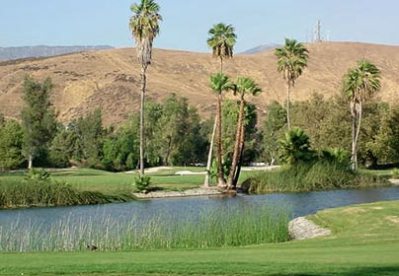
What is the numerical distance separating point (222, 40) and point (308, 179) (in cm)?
1663

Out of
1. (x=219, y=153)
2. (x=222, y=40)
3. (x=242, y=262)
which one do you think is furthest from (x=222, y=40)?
(x=242, y=262)

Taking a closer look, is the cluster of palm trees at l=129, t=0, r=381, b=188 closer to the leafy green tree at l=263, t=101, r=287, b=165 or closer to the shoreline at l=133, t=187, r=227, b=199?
the shoreline at l=133, t=187, r=227, b=199

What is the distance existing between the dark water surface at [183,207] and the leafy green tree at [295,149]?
6.67 m

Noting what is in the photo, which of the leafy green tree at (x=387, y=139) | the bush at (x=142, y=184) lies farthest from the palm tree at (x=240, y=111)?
the leafy green tree at (x=387, y=139)

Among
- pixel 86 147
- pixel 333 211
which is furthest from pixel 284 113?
pixel 333 211

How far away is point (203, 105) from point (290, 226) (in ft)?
469

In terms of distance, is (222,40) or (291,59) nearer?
(222,40)

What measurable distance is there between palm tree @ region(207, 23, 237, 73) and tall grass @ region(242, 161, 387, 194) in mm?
12113

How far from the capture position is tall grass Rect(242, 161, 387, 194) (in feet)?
241

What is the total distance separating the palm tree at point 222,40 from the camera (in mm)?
79375

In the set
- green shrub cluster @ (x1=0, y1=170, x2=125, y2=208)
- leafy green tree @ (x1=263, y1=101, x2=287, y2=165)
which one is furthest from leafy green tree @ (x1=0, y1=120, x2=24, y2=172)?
leafy green tree @ (x1=263, y1=101, x2=287, y2=165)

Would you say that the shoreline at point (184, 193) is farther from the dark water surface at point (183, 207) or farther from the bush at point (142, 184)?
the dark water surface at point (183, 207)

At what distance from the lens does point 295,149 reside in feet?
253

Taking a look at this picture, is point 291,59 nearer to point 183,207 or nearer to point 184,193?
point 184,193
